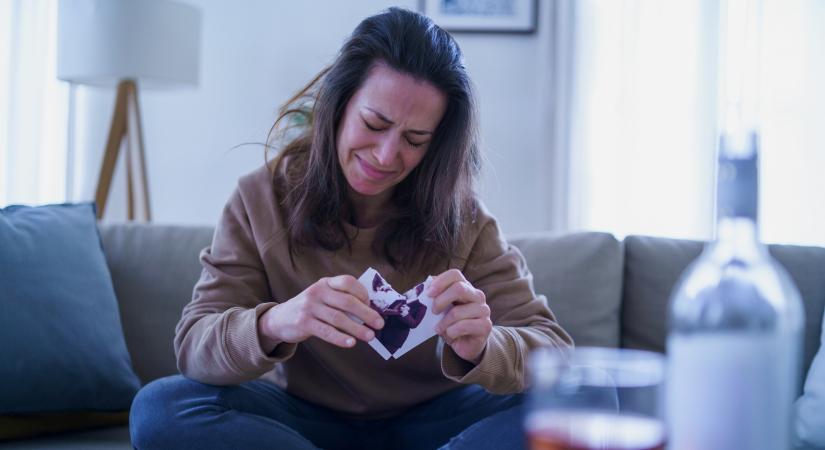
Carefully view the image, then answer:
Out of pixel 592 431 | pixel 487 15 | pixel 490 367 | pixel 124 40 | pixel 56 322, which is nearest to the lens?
pixel 592 431

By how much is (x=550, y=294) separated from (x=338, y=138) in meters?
0.69

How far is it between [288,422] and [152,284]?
27.5 inches

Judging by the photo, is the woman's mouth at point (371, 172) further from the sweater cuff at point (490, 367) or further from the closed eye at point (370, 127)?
the sweater cuff at point (490, 367)

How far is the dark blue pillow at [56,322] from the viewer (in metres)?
1.74

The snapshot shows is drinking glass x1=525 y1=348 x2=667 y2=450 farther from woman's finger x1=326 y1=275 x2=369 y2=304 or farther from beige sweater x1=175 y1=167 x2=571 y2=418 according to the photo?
beige sweater x1=175 y1=167 x2=571 y2=418

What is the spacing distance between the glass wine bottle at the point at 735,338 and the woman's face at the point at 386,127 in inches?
36.8

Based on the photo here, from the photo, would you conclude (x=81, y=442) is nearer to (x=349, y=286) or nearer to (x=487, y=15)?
(x=349, y=286)

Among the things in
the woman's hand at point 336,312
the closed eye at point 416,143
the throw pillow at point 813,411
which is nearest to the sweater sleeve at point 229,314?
the woman's hand at point 336,312

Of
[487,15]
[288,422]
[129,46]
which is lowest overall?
[288,422]

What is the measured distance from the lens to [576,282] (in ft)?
6.61

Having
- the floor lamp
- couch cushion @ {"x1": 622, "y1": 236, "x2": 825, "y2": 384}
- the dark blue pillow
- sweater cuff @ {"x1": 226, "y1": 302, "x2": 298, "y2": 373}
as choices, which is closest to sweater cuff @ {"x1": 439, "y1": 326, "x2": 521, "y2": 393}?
sweater cuff @ {"x1": 226, "y1": 302, "x2": 298, "y2": 373}

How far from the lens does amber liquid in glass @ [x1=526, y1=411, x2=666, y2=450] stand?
1.79ft

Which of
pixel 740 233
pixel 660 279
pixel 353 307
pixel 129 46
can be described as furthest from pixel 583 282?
pixel 129 46

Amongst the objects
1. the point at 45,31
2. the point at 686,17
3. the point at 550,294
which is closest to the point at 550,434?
the point at 550,294
